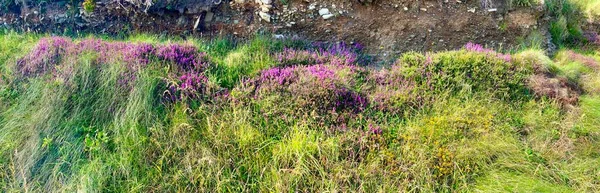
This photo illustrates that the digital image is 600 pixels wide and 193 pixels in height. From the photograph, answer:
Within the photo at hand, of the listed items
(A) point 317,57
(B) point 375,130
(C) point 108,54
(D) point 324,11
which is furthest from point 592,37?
(C) point 108,54

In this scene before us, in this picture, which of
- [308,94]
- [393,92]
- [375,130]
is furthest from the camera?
[393,92]

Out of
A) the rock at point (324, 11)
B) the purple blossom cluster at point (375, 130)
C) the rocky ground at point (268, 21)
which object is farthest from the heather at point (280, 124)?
the rock at point (324, 11)

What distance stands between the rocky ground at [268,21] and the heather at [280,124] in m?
1.48

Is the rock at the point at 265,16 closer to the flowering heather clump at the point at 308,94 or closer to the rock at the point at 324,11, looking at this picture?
the rock at the point at 324,11

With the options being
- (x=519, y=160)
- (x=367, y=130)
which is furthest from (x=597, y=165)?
(x=367, y=130)

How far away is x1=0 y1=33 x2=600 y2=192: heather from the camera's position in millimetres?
4047

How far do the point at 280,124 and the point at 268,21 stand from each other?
3214 millimetres

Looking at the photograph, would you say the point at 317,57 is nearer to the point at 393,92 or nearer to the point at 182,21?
the point at 393,92

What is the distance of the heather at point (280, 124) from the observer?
405cm

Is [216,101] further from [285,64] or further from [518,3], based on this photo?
[518,3]

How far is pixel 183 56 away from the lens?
5512mm

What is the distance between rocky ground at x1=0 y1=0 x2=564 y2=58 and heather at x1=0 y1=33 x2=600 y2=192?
4.85 feet

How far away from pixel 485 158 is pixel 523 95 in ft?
5.63

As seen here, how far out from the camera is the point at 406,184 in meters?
3.98
